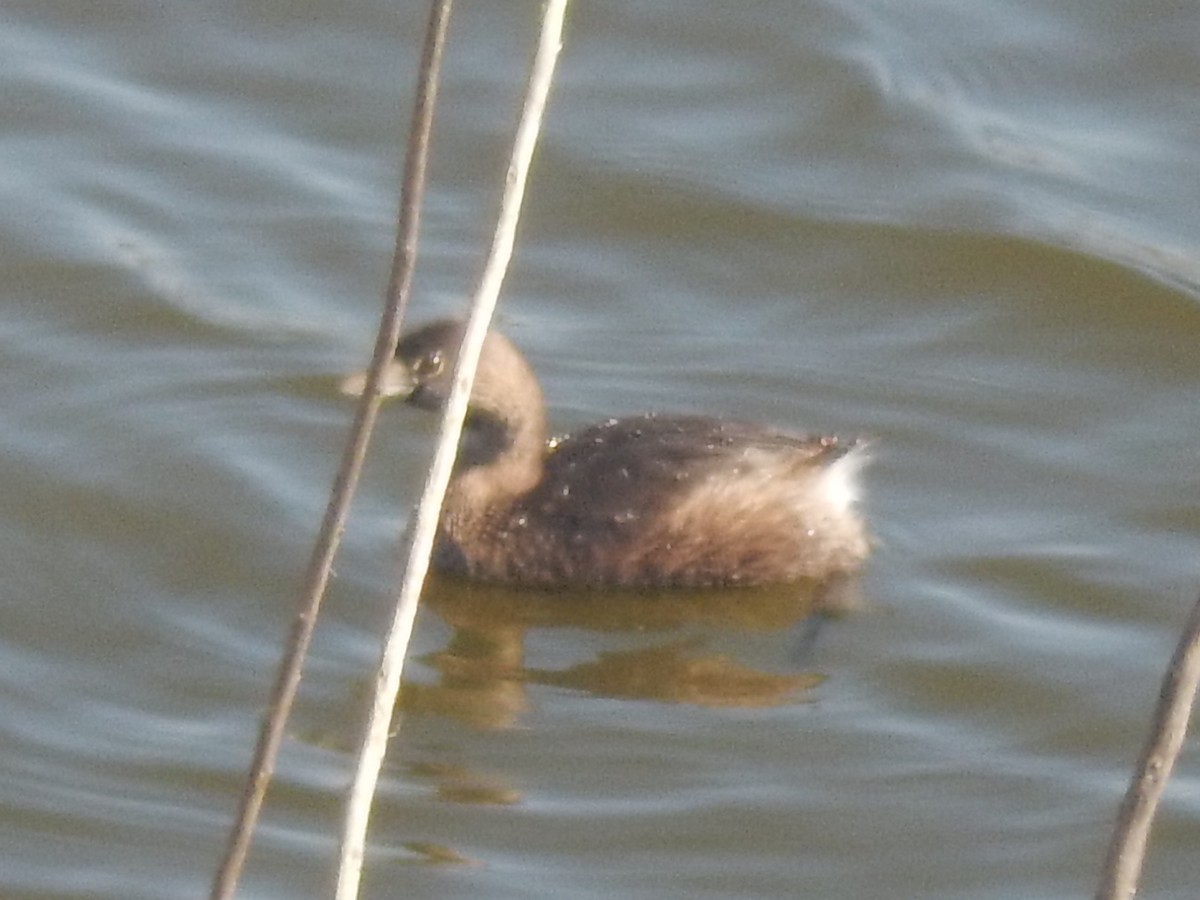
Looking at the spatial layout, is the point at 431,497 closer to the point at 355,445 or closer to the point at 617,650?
the point at 355,445

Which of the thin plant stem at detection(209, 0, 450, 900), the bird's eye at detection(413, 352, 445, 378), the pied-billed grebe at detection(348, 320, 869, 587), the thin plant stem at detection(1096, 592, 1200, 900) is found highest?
the bird's eye at detection(413, 352, 445, 378)

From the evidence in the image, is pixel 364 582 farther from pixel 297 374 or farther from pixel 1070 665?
pixel 1070 665

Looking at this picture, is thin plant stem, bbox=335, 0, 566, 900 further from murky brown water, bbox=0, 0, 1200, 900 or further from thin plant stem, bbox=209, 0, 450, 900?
murky brown water, bbox=0, 0, 1200, 900

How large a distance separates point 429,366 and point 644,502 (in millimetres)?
678

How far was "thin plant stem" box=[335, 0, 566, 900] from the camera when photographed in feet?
9.09

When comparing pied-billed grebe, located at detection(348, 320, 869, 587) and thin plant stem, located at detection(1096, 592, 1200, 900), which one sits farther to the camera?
pied-billed grebe, located at detection(348, 320, 869, 587)

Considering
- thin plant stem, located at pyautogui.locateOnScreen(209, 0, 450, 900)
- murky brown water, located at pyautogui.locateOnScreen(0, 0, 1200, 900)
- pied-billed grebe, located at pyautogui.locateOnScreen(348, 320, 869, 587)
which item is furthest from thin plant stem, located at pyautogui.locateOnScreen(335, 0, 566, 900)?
pied-billed grebe, located at pyautogui.locateOnScreen(348, 320, 869, 587)

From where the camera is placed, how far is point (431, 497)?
Result: 2.85 metres

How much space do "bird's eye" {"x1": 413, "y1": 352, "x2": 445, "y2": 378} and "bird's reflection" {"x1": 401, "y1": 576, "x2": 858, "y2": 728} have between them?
0.53 metres

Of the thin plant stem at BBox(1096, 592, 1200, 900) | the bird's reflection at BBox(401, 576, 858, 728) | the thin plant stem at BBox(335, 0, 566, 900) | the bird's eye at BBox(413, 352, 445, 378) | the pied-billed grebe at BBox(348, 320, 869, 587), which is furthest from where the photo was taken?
the bird's eye at BBox(413, 352, 445, 378)

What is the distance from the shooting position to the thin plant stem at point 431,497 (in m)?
2.77

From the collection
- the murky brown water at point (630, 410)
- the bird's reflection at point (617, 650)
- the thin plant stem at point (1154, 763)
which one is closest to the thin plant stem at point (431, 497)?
the thin plant stem at point (1154, 763)

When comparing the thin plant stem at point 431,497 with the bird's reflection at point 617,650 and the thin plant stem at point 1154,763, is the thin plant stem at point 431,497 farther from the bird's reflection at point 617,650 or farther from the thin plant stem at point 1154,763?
the bird's reflection at point 617,650

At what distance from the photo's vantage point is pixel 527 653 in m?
6.93
